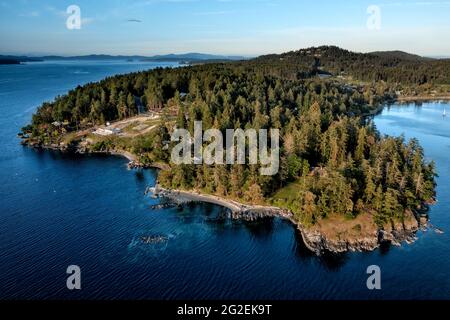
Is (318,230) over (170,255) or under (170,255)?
over

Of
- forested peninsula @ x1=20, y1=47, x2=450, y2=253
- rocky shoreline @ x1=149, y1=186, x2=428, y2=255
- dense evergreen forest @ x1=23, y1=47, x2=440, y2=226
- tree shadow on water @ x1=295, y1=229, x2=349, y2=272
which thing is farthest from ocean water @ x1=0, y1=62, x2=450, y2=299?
dense evergreen forest @ x1=23, y1=47, x2=440, y2=226

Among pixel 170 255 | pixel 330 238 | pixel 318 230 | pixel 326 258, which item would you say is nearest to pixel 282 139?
pixel 318 230

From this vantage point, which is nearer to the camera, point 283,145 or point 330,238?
point 330,238

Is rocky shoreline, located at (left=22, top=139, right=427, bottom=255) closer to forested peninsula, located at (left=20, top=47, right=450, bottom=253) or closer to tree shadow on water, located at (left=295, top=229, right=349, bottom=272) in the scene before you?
forested peninsula, located at (left=20, top=47, right=450, bottom=253)

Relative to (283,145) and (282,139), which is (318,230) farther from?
(282,139)

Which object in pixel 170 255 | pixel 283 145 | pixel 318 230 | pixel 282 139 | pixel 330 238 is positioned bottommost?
pixel 170 255

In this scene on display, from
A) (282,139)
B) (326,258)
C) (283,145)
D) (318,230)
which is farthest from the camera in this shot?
(282,139)
